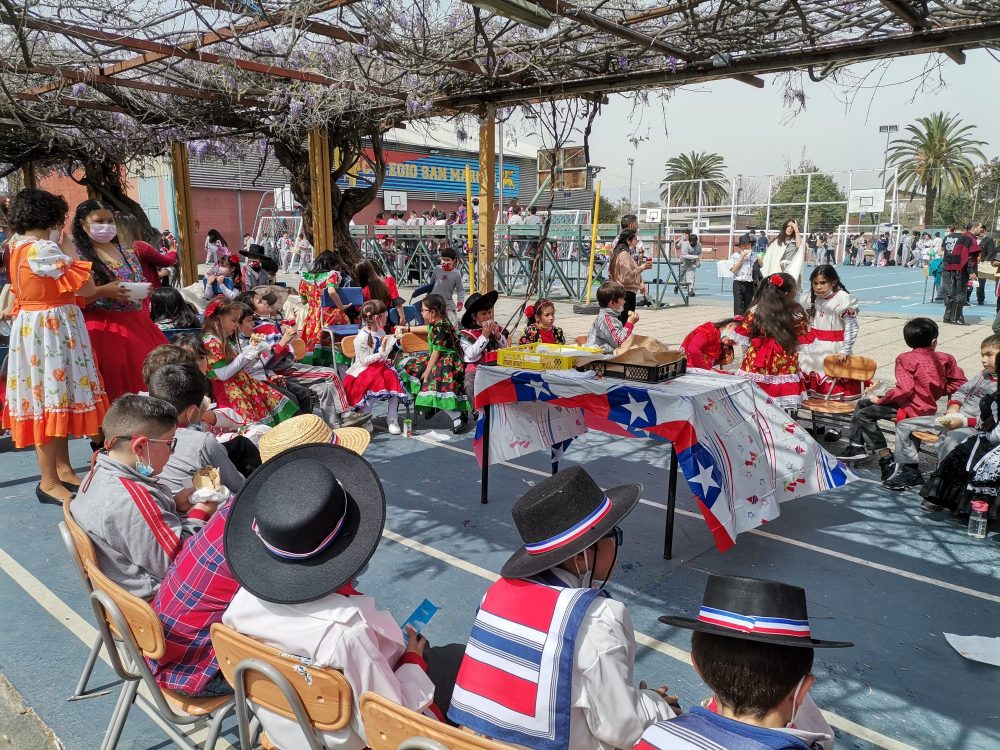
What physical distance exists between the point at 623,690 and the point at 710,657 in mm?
229

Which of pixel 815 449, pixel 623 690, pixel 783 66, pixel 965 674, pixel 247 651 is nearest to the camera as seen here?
pixel 623 690

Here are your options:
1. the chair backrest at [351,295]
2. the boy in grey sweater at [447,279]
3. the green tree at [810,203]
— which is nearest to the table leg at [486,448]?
the chair backrest at [351,295]

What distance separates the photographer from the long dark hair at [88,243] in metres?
4.78

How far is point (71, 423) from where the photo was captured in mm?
4527

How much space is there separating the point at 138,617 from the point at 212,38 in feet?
18.4

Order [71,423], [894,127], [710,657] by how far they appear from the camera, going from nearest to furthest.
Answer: [710,657] < [71,423] < [894,127]

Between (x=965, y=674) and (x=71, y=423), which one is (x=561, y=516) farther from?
(x=71, y=423)

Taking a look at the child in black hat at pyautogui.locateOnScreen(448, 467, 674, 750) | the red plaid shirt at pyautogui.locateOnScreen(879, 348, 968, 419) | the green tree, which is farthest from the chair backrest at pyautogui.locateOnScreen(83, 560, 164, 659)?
the green tree

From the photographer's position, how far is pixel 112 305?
192 inches

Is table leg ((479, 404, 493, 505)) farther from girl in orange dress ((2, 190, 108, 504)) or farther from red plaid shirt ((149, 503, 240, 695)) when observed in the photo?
red plaid shirt ((149, 503, 240, 695))

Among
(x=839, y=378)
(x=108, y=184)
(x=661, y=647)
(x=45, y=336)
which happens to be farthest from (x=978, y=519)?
(x=108, y=184)

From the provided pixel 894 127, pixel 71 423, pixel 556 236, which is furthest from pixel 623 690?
pixel 894 127

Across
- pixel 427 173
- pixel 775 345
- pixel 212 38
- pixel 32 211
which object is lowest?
pixel 775 345

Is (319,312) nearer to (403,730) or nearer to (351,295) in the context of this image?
(351,295)
